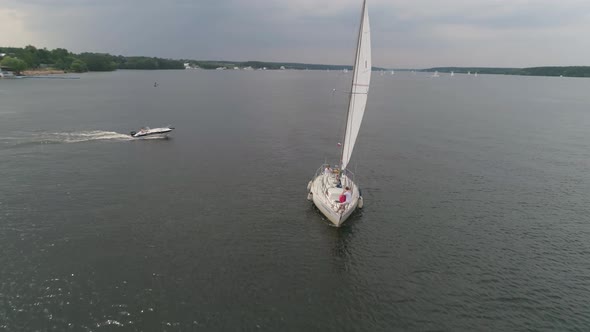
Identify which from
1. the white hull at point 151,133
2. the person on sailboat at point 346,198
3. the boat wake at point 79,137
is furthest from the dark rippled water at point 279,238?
the white hull at point 151,133

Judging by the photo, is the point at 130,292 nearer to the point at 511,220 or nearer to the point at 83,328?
the point at 83,328

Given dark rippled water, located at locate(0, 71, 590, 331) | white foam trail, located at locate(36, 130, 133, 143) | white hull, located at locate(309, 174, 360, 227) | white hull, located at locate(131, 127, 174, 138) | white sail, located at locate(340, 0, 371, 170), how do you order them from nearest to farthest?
dark rippled water, located at locate(0, 71, 590, 331) < white sail, located at locate(340, 0, 371, 170) < white hull, located at locate(309, 174, 360, 227) < white foam trail, located at locate(36, 130, 133, 143) < white hull, located at locate(131, 127, 174, 138)

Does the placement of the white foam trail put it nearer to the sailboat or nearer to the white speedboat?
the white speedboat

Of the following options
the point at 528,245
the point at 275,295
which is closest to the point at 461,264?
the point at 528,245

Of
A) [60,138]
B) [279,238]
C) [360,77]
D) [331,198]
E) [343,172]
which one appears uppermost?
[360,77]

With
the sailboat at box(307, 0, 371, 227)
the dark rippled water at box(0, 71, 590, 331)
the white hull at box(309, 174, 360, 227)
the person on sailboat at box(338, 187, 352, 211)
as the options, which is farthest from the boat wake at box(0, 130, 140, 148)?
the person on sailboat at box(338, 187, 352, 211)

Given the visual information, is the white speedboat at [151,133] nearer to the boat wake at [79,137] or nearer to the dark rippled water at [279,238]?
the boat wake at [79,137]

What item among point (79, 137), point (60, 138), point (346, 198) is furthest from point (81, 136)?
point (346, 198)

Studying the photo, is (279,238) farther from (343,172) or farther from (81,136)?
(81,136)
